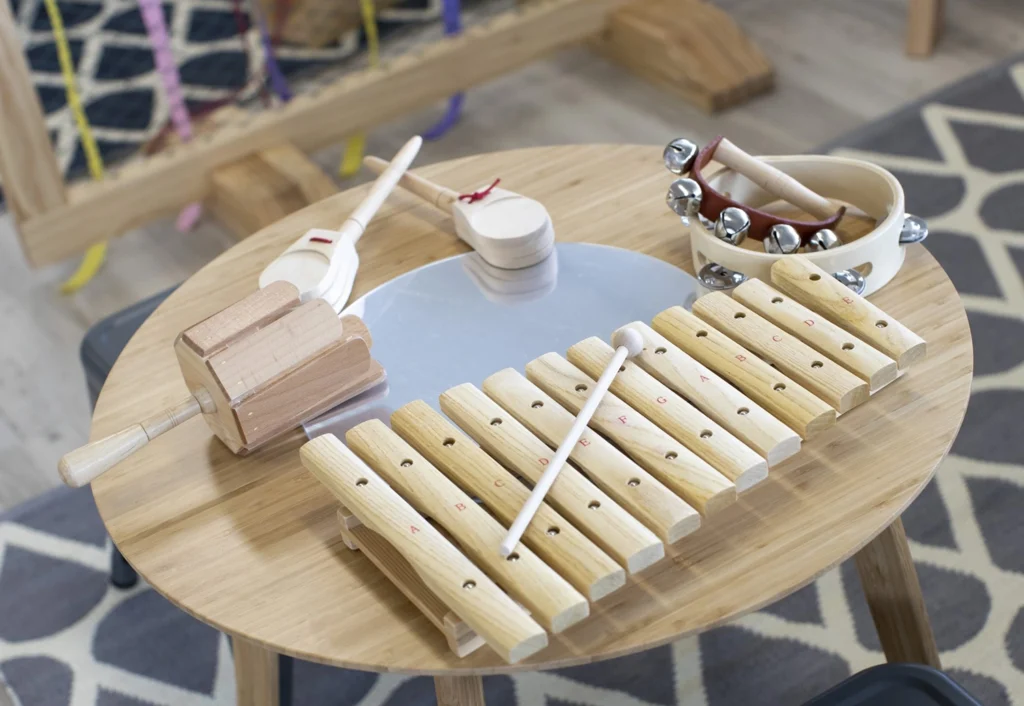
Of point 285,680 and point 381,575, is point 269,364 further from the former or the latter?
point 285,680

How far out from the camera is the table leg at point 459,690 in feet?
3.45

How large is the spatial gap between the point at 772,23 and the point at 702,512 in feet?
7.51

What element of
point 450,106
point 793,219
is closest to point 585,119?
point 450,106

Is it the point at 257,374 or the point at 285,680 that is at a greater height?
the point at 257,374

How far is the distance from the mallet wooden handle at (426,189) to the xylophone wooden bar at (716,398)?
349mm

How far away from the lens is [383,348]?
1296 mm

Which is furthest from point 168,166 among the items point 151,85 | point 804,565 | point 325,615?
point 804,565

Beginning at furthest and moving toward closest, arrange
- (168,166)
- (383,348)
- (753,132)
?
(753,132)
(168,166)
(383,348)

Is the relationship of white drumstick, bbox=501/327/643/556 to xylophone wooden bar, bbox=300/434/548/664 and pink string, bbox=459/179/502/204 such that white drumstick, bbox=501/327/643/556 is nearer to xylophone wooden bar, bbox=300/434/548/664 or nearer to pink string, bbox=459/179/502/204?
xylophone wooden bar, bbox=300/434/548/664

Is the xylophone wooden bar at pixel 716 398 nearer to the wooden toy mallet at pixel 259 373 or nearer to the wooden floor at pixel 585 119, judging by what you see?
the wooden toy mallet at pixel 259 373

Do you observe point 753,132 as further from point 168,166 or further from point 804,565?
point 804,565

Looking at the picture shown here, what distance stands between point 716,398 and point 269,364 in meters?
0.41

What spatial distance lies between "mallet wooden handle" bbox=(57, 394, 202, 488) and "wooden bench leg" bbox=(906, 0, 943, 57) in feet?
7.05

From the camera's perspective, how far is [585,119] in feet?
9.19
